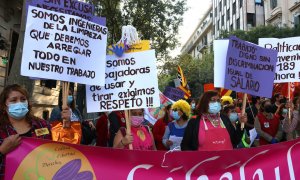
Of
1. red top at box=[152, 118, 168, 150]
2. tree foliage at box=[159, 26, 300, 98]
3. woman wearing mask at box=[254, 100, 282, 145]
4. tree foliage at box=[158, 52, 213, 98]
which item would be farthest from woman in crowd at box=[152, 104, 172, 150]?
tree foliage at box=[158, 52, 213, 98]

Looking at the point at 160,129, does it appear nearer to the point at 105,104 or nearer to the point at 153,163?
the point at 105,104

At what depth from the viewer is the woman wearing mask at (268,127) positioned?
22.0 ft

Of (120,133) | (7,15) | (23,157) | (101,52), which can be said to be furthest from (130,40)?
(7,15)

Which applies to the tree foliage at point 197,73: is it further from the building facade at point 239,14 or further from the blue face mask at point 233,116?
the blue face mask at point 233,116

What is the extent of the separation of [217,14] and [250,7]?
1553cm

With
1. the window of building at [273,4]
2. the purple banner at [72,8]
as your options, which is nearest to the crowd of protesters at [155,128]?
the purple banner at [72,8]

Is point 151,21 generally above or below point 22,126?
above

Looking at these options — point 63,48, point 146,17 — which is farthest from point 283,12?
point 63,48

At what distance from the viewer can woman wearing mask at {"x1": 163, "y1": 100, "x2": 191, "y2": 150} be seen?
605 cm

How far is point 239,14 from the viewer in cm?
4956

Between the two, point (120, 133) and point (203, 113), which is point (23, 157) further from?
point (203, 113)

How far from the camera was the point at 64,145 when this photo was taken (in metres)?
3.56

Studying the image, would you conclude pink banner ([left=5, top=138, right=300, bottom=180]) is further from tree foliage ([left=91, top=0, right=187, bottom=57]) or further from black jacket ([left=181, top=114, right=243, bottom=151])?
tree foliage ([left=91, top=0, right=187, bottom=57])

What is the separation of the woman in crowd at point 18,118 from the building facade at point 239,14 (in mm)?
37092
